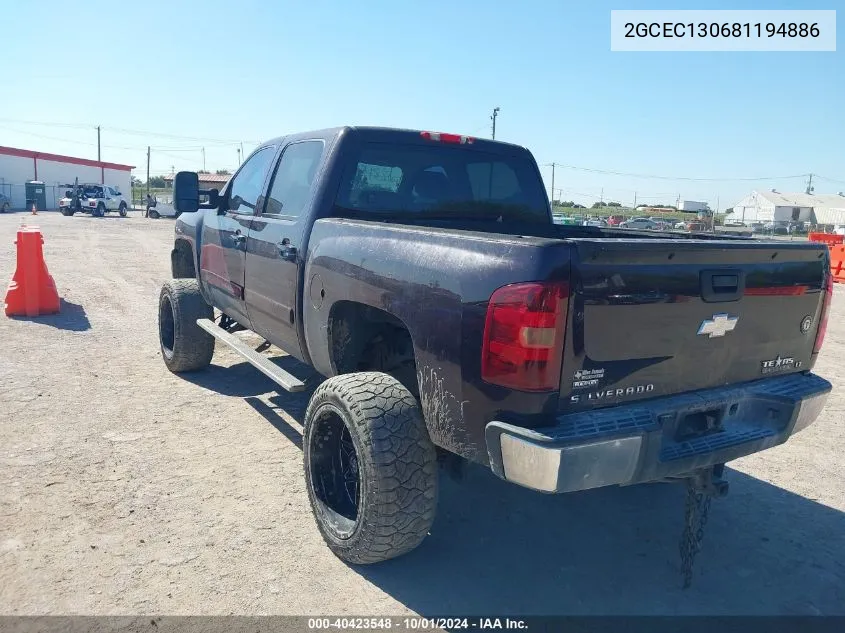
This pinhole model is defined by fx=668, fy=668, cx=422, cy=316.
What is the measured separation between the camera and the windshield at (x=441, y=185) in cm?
399

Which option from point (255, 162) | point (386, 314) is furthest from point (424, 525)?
point (255, 162)

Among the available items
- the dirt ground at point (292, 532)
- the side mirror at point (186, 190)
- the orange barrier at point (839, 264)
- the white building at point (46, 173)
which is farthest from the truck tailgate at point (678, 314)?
the white building at point (46, 173)

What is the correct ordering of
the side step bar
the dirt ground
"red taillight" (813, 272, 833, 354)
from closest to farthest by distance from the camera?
the dirt ground
"red taillight" (813, 272, 833, 354)
the side step bar

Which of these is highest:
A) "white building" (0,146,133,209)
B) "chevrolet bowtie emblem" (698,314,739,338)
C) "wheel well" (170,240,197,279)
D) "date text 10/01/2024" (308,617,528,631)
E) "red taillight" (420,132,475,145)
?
"white building" (0,146,133,209)

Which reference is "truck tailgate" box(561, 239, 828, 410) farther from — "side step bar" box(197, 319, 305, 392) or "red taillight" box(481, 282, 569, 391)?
"side step bar" box(197, 319, 305, 392)

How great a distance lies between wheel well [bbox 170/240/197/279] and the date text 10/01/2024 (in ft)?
15.1

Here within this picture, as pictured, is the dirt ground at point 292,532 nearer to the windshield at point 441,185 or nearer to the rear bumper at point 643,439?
the rear bumper at point 643,439

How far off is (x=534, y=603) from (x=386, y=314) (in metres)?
1.46

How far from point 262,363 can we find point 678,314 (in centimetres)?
263

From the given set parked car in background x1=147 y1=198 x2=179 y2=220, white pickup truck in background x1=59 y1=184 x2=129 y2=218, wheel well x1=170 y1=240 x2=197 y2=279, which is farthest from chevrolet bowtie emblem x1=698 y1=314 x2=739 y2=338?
parked car in background x1=147 y1=198 x2=179 y2=220

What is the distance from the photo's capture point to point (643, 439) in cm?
247

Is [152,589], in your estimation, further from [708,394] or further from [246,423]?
[708,394]

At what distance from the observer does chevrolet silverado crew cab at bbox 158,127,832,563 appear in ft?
7.88

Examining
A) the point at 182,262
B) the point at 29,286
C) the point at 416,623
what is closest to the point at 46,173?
the point at 29,286
